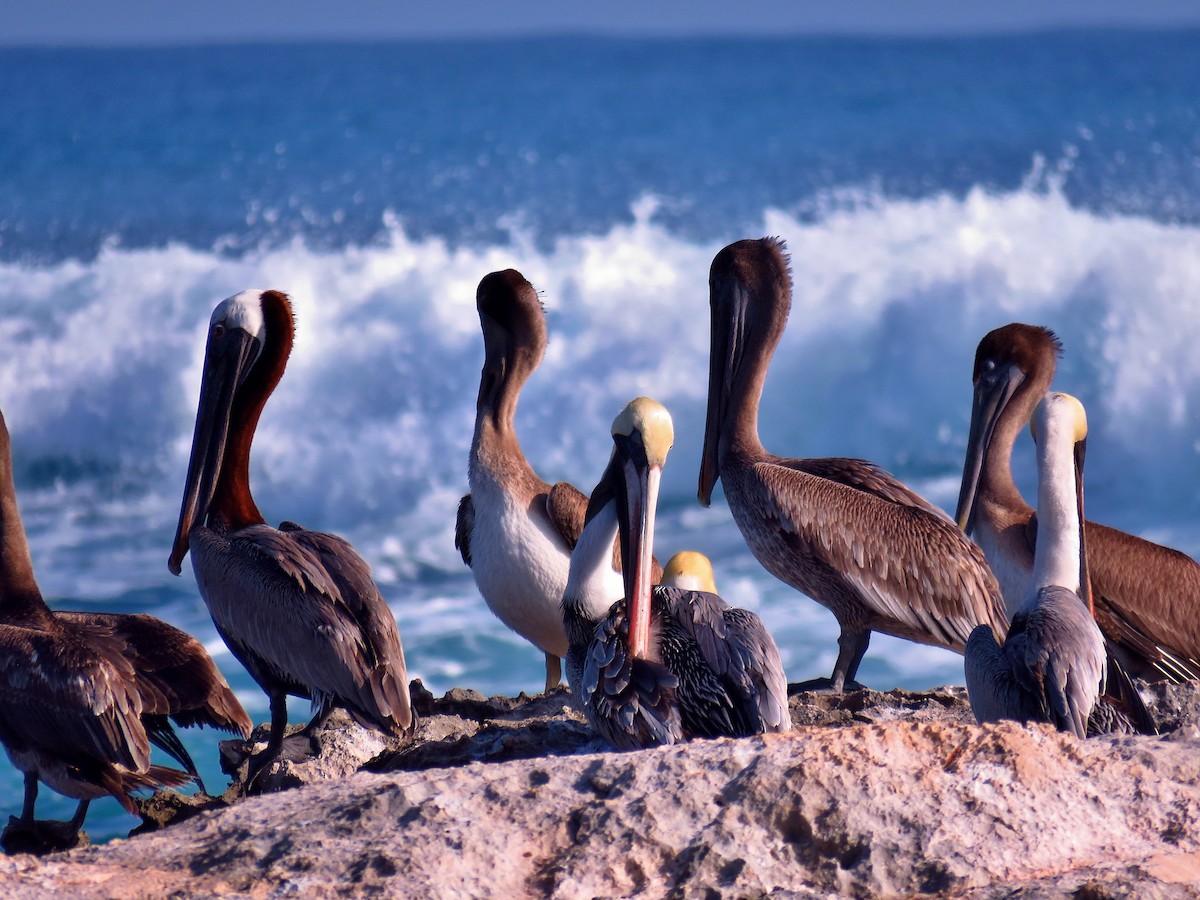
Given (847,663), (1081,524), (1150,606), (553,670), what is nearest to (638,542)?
(1081,524)

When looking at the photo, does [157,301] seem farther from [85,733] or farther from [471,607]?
[85,733]

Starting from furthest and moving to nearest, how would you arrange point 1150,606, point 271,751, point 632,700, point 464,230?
point 464,230
point 1150,606
point 271,751
point 632,700

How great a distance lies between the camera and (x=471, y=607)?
11383 millimetres

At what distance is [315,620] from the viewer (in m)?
4.44

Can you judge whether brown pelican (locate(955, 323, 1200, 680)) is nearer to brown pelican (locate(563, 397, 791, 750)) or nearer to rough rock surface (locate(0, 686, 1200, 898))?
brown pelican (locate(563, 397, 791, 750))

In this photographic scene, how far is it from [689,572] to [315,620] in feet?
6.09

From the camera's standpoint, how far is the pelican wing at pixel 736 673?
140 inches

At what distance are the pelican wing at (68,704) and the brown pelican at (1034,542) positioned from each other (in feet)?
10.6

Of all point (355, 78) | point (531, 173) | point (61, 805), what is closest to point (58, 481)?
point (61, 805)

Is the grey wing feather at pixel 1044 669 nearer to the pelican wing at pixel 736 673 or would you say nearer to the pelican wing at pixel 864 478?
the pelican wing at pixel 736 673

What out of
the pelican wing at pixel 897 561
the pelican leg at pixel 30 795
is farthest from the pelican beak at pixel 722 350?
the pelican leg at pixel 30 795

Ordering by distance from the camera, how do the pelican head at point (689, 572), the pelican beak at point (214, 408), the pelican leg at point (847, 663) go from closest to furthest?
the pelican leg at point (847, 663) → the pelican beak at point (214, 408) → the pelican head at point (689, 572)

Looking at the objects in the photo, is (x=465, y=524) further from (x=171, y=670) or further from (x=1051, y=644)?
(x=1051, y=644)

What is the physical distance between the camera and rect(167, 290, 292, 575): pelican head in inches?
208
